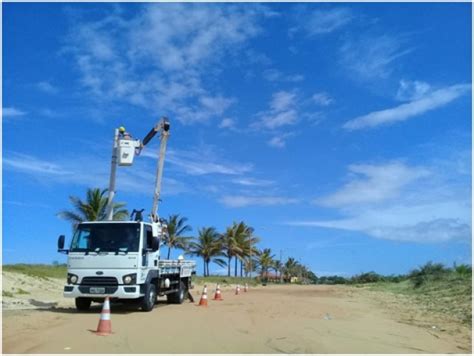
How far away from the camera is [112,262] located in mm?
16484

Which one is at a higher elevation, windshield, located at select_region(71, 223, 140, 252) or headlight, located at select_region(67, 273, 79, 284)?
windshield, located at select_region(71, 223, 140, 252)

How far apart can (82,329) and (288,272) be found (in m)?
110

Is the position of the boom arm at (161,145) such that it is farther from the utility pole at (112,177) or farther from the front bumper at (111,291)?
the front bumper at (111,291)

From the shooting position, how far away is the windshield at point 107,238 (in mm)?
16781

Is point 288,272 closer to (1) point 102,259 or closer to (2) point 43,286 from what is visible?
(2) point 43,286

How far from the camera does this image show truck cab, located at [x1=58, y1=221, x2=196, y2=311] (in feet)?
53.7

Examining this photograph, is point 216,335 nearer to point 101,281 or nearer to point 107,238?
point 101,281

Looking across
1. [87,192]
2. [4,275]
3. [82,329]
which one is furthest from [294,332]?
[87,192]

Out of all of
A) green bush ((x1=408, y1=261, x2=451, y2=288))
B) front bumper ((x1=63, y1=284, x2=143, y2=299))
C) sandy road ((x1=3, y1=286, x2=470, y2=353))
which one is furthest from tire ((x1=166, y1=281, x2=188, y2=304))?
green bush ((x1=408, y1=261, x2=451, y2=288))

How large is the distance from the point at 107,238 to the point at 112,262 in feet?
2.78

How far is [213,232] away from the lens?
76125mm

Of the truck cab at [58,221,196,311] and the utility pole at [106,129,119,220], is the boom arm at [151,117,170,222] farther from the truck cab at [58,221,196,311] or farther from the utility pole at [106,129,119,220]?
the truck cab at [58,221,196,311]

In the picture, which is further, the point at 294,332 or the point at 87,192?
the point at 87,192

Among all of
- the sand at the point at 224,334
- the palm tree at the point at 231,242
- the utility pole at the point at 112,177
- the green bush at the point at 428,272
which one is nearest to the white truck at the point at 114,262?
the sand at the point at 224,334
